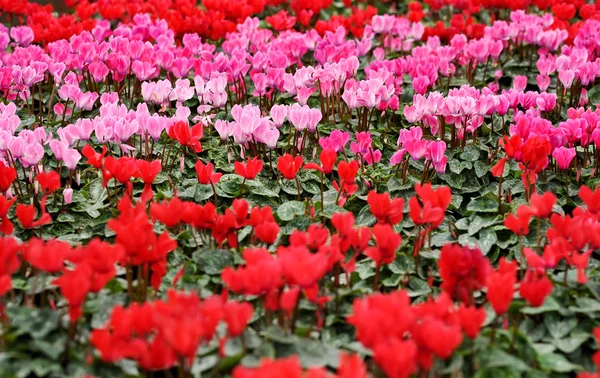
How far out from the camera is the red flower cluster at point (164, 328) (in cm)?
205

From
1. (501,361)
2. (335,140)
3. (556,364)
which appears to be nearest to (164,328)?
(501,361)

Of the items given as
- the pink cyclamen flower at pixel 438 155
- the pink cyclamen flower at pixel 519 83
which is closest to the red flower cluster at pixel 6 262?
the pink cyclamen flower at pixel 438 155

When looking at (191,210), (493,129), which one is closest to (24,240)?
(191,210)

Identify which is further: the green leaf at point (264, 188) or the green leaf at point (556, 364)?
the green leaf at point (264, 188)

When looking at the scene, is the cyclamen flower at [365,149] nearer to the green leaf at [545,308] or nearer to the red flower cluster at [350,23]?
the green leaf at [545,308]

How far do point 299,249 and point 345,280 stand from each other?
2.20 feet

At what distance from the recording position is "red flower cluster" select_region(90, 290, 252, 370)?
2.05m

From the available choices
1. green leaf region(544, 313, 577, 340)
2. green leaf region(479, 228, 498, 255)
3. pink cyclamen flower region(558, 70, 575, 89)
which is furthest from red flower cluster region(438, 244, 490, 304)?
pink cyclamen flower region(558, 70, 575, 89)

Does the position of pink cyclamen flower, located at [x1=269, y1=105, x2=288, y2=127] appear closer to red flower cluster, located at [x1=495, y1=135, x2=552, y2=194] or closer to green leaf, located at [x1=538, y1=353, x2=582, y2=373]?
red flower cluster, located at [x1=495, y1=135, x2=552, y2=194]

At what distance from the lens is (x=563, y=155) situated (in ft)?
11.9

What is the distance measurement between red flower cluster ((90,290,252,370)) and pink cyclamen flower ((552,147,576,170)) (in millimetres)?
2018

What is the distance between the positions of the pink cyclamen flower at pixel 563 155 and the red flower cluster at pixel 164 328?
2.02 metres

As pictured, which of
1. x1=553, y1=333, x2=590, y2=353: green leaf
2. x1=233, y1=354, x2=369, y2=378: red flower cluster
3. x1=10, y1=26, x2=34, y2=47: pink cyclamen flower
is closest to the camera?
x1=233, y1=354, x2=369, y2=378: red flower cluster

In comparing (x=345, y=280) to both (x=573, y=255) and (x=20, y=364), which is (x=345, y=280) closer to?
(x=573, y=255)
